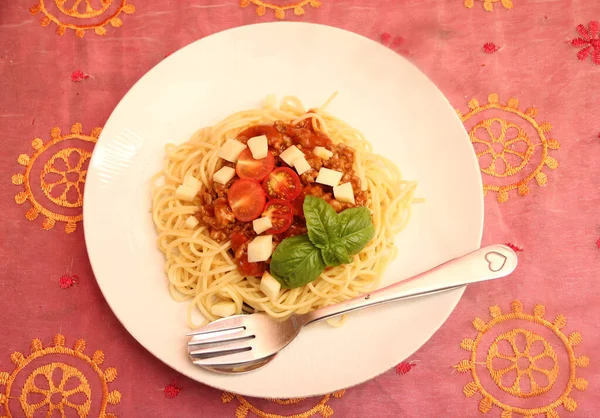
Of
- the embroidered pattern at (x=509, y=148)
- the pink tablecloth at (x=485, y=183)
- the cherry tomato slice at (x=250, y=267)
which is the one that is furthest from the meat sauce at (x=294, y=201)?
the embroidered pattern at (x=509, y=148)

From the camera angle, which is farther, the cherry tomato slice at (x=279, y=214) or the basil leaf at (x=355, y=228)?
the cherry tomato slice at (x=279, y=214)

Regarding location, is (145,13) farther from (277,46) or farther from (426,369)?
(426,369)

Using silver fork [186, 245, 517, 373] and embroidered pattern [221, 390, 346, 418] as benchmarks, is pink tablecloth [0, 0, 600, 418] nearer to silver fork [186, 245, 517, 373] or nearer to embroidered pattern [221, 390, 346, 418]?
embroidered pattern [221, 390, 346, 418]

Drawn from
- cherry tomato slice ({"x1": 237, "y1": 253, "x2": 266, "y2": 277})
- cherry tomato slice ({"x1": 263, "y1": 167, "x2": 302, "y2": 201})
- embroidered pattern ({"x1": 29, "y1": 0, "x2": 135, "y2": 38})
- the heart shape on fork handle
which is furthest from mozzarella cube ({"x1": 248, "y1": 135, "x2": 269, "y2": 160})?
embroidered pattern ({"x1": 29, "y1": 0, "x2": 135, "y2": 38})

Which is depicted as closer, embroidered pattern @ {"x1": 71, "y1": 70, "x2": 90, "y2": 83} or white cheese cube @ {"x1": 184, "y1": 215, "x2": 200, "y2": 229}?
white cheese cube @ {"x1": 184, "y1": 215, "x2": 200, "y2": 229}

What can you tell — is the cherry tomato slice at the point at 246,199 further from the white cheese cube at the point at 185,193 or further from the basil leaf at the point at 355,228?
the basil leaf at the point at 355,228

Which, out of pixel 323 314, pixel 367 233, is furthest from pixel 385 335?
pixel 367 233

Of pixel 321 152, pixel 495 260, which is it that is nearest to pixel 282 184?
pixel 321 152
